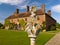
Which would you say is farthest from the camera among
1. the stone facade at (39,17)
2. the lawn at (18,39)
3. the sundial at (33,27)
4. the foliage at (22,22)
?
the foliage at (22,22)

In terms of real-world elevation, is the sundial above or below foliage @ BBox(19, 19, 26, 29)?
below

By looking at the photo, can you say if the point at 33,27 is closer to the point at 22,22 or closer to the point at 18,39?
the point at 18,39

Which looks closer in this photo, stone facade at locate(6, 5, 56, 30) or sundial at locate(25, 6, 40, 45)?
sundial at locate(25, 6, 40, 45)

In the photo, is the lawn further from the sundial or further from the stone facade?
the stone facade

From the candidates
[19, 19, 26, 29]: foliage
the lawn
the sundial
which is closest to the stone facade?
[19, 19, 26, 29]: foliage

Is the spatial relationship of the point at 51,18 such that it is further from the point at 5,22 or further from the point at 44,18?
the point at 5,22

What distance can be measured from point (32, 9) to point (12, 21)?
240 feet

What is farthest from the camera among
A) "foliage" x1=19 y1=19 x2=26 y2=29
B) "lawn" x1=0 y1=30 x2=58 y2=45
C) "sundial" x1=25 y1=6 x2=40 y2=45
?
"foliage" x1=19 y1=19 x2=26 y2=29

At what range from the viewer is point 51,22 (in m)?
72.8

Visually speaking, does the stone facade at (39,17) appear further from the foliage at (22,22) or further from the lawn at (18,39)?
the lawn at (18,39)

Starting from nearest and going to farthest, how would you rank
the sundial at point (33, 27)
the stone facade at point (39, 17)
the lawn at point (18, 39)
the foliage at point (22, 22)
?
the sundial at point (33, 27), the lawn at point (18, 39), the stone facade at point (39, 17), the foliage at point (22, 22)

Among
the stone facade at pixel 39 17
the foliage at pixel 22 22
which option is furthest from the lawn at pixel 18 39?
the foliage at pixel 22 22

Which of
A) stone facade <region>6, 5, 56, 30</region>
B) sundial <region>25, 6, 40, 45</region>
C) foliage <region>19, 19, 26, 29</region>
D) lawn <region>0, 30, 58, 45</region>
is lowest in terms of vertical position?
lawn <region>0, 30, 58, 45</region>

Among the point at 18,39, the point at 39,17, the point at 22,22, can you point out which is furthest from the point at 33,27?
the point at 22,22
